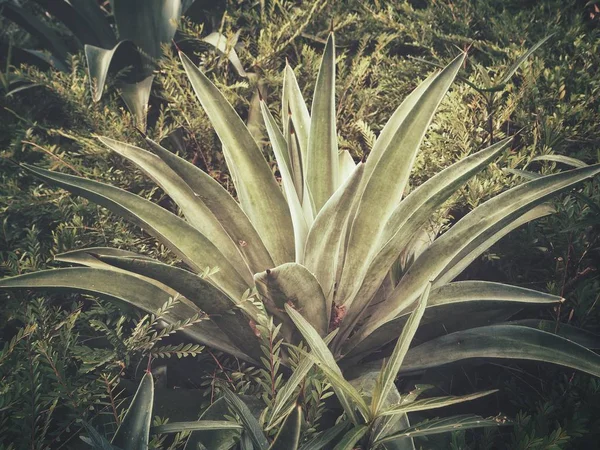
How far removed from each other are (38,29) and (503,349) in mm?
2196

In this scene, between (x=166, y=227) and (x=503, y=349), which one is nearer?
(x=503, y=349)

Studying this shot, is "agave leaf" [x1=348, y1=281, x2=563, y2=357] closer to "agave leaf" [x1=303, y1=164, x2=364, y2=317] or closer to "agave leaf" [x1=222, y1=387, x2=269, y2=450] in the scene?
"agave leaf" [x1=303, y1=164, x2=364, y2=317]

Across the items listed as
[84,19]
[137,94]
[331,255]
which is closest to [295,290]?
[331,255]

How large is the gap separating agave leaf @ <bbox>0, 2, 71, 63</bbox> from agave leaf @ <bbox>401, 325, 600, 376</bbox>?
1.84 m

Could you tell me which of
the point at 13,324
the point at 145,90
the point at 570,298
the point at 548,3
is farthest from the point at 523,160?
the point at 13,324

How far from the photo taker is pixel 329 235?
1088 mm

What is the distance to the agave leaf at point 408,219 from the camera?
1.07 meters

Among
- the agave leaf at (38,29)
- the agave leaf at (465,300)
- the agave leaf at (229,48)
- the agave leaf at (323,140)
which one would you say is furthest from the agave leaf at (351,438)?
the agave leaf at (38,29)

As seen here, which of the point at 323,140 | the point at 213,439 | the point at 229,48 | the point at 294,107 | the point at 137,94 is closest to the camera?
the point at 213,439

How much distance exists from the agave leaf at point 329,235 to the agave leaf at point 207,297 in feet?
0.57

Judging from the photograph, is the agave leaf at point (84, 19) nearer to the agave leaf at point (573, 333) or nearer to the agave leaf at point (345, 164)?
the agave leaf at point (345, 164)

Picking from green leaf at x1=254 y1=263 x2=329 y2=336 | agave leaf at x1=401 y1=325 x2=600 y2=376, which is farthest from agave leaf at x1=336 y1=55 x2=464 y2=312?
agave leaf at x1=401 y1=325 x2=600 y2=376

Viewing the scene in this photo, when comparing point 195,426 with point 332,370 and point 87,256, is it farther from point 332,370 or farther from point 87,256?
point 87,256

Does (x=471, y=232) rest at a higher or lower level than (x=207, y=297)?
higher
